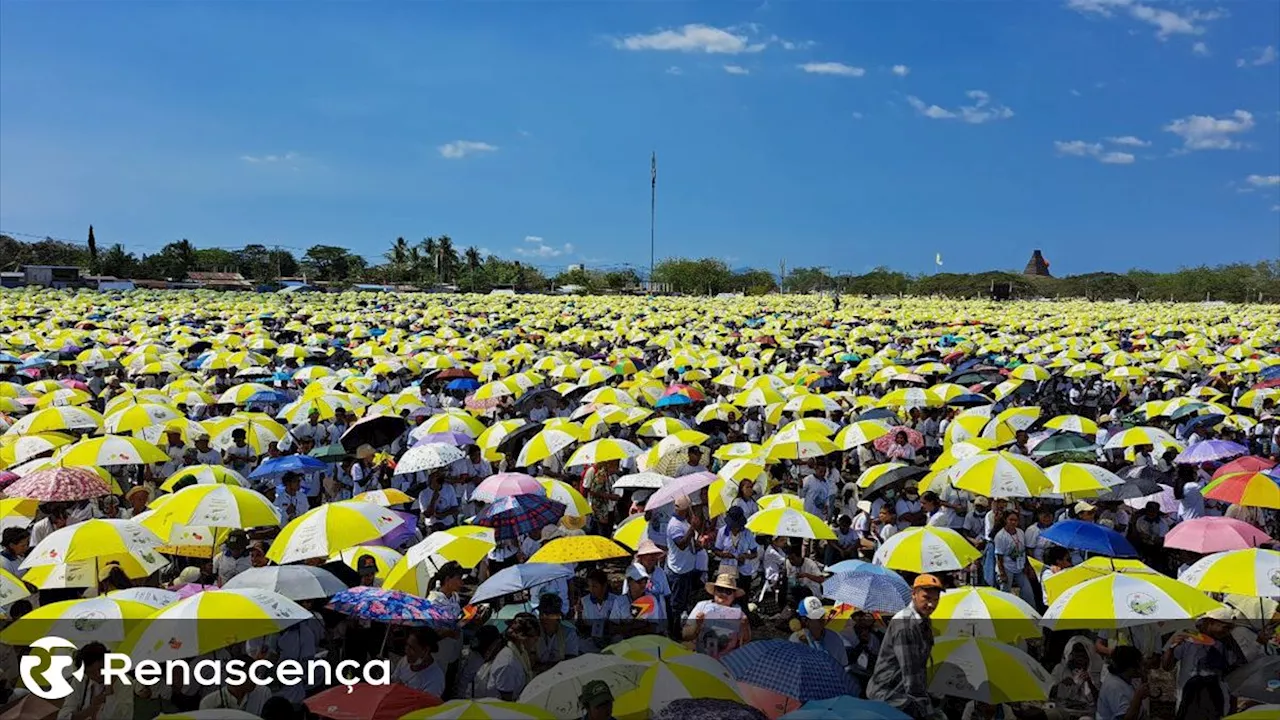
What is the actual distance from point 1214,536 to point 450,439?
25.0 feet

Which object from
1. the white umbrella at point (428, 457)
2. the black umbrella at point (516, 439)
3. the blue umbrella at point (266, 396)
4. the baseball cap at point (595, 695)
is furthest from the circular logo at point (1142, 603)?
the blue umbrella at point (266, 396)

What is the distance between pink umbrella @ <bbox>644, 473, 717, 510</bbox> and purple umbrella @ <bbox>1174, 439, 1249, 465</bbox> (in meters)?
5.81

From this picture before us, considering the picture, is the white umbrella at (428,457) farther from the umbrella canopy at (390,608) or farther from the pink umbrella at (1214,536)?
the pink umbrella at (1214,536)

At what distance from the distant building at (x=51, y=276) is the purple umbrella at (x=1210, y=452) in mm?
65730

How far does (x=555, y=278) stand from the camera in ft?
339

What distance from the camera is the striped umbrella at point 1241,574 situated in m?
5.63

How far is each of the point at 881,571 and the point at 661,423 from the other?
5.49 metres

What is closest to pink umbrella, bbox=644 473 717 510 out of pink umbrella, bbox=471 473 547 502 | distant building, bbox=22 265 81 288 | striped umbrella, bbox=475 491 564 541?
striped umbrella, bbox=475 491 564 541

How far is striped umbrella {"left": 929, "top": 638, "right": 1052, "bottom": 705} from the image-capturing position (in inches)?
186

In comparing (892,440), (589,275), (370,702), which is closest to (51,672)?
(370,702)

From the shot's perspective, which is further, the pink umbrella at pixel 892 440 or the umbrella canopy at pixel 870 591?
the pink umbrella at pixel 892 440

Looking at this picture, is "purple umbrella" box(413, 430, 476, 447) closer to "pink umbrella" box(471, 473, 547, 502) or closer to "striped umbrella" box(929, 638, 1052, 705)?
"pink umbrella" box(471, 473, 547, 502)

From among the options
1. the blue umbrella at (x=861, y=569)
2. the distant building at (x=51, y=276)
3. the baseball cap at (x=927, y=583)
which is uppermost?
the distant building at (x=51, y=276)

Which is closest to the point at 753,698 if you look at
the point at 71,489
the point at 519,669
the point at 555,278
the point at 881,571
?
the point at 519,669
